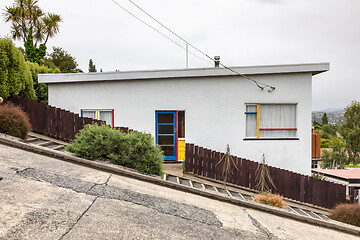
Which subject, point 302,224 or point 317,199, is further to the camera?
point 317,199

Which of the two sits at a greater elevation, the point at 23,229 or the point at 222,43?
the point at 222,43

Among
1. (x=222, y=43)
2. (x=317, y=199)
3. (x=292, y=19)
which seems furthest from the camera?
(x=222, y=43)

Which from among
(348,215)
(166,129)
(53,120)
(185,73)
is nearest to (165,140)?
(166,129)

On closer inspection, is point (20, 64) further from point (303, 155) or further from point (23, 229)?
point (303, 155)

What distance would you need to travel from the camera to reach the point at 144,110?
10703 mm

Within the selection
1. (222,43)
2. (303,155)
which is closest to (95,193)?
(303,155)

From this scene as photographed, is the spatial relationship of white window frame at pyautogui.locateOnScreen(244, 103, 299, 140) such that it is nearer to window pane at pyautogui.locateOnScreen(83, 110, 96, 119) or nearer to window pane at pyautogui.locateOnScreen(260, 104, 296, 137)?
→ window pane at pyautogui.locateOnScreen(260, 104, 296, 137)

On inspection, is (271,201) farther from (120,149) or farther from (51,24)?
(51,24)

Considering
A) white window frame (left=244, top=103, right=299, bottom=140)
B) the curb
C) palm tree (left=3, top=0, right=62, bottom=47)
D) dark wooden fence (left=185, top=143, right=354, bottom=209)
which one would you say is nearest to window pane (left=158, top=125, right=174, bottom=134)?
dark wooden fence (left=185, top=143, right=354, bottom=209)

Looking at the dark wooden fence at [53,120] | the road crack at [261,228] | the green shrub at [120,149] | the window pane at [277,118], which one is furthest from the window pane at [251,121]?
the road crack at [261,228]

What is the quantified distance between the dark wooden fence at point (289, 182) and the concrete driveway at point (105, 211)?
11.1 ft

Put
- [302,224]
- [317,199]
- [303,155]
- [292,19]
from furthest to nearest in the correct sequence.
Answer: [292,19] → [303,155] → [317,199] → [302,224]

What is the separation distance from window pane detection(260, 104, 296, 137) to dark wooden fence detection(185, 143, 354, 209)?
7.12 feet

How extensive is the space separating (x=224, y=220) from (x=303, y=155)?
7.31m
